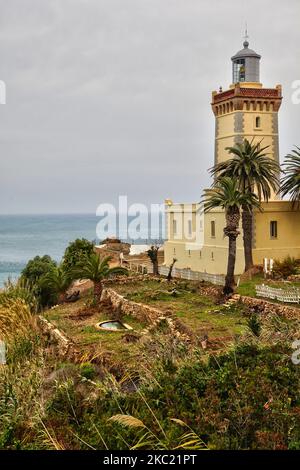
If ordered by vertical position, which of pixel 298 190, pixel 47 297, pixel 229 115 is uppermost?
pixel 229 115

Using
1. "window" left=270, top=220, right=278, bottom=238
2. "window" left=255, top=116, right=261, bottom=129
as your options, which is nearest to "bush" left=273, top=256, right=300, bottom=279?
"window" left=270, top=220, right=278, bottom=238

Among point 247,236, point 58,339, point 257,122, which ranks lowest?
point 58,339

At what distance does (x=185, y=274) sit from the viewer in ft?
109

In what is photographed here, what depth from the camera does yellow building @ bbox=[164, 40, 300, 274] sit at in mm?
32250

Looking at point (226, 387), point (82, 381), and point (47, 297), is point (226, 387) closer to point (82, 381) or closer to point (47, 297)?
point (82, 381)

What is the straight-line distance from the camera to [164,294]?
28.1m

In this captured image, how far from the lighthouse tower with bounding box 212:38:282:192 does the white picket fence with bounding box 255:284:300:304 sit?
12091 mm

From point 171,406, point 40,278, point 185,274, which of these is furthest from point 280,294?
point 40,278

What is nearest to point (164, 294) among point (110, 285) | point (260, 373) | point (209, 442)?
point (110, 285)

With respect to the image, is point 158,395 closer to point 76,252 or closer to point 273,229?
point 273,229

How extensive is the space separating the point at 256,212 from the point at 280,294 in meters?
9.02

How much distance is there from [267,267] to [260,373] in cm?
1852

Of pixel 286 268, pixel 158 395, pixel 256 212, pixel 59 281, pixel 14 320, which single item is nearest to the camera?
pixel 158 395
